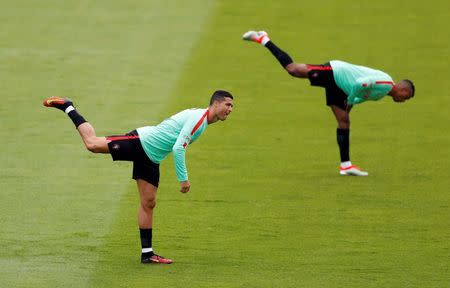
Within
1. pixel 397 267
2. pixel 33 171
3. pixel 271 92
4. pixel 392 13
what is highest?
pixel 392 13

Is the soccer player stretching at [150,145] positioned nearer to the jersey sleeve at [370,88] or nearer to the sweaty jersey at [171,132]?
the sweaty jersey at [171,132]

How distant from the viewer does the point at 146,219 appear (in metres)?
14.5

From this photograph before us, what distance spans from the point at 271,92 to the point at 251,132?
9.05 feet

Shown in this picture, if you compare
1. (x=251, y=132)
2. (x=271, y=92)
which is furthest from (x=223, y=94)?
(x=271, y=92)

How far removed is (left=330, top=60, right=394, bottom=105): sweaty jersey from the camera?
18.5m

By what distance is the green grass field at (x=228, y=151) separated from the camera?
1489cm

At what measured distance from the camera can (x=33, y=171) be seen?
1892 centimetres

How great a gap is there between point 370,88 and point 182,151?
5.31 meters

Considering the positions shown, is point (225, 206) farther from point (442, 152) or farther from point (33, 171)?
point (442, 152)

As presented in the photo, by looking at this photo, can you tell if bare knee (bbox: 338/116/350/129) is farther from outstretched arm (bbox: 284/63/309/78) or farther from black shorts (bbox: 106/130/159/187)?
black shorts (bbox: 106/130/159/187)

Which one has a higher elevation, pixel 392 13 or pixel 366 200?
pixel 392 13

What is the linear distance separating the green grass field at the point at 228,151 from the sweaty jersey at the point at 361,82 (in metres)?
1.37

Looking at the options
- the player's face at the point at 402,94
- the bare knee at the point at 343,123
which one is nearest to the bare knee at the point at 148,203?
the player's face at the point at 402,94

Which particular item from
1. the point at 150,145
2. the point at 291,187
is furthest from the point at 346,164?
the point at 150,145
